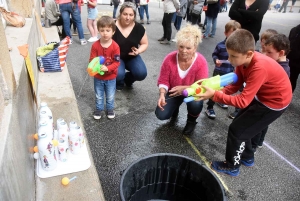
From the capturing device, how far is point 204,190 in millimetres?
1952

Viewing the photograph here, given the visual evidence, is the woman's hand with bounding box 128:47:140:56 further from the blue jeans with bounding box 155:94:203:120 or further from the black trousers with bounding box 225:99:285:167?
the black trousers with bounding box 225:99:285:167

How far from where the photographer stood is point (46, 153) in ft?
6.81

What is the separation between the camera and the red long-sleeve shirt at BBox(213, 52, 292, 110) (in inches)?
83.5

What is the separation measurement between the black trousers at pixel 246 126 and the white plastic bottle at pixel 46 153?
1665 millimetres

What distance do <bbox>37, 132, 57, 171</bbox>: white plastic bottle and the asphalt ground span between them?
0.57 m

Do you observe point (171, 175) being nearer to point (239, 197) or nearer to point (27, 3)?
point (239, 197)

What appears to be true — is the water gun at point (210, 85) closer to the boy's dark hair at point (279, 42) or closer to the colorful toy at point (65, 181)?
the boy's dark hair at point (279, 42)

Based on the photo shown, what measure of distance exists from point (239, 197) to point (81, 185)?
1.48m

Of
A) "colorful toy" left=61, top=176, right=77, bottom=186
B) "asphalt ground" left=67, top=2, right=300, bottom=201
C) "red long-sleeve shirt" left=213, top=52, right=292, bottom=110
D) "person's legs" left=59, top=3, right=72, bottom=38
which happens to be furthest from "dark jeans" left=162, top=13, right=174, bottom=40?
"colorful toy" left=61, top=176, right=77, bottom=186

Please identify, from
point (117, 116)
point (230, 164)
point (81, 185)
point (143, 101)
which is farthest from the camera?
point (143, 101)

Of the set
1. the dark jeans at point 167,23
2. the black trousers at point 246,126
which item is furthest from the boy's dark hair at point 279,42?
the dark jeans at point 167,23

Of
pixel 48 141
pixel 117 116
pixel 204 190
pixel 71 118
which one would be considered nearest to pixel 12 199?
pixel 48 141

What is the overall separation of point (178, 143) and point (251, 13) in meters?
2.54

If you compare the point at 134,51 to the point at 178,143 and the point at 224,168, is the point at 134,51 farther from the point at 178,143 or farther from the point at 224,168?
the point at 224,168
